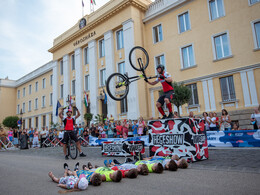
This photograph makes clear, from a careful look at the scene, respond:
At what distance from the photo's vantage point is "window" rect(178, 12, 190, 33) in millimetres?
20781

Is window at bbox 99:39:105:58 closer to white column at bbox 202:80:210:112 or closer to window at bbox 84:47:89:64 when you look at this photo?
window at bbox 84:47:89:64

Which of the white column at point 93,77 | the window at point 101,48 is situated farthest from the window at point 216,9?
the white column at point 93,77

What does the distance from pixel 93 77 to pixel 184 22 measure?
1276 centimetres

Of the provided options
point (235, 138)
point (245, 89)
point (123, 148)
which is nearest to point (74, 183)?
point (123, 148)

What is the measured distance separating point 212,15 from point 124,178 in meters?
18.6

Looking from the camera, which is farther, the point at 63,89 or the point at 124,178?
the point at 63,89

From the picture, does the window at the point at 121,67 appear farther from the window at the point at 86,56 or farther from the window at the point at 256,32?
the window at the point at 256,32

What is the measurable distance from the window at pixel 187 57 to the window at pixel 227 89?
3.37 m

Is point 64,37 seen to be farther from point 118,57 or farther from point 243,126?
point 243,126

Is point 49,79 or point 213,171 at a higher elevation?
point 49,79

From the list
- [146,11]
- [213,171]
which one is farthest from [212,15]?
[213,171]

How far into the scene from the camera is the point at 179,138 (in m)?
6.47

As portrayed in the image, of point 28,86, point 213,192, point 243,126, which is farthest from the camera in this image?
point 28,86

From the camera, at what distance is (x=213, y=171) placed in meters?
5.00
